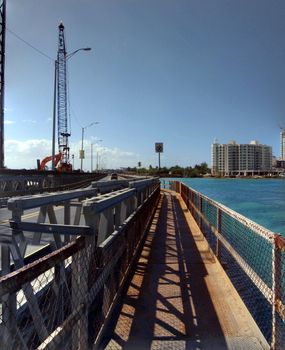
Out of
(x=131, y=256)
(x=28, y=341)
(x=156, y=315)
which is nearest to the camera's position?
(x=28, y=341)

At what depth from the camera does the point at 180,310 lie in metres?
4.99

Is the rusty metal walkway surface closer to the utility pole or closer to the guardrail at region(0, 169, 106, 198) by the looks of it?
the guardrail at region(0, 169, 106, 198)

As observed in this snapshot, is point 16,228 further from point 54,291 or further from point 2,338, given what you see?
point 2,338

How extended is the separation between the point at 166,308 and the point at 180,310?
205 mm

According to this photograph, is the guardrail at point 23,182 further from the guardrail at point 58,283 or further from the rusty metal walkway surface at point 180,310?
the guardrail at point 58,283

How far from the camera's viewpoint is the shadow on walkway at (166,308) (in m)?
4.09

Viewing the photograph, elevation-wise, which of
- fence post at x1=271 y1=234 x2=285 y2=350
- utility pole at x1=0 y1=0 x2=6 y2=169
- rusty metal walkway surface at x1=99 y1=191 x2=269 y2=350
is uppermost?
utility pole at x1=0 y1=0 x2=6 y2=169

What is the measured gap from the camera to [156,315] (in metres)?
4.81

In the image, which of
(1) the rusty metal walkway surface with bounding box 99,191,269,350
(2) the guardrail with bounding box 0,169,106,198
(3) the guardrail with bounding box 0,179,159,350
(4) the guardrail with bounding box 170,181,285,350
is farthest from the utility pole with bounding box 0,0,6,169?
(3) the guardrail with bounding box 0,179,159,350

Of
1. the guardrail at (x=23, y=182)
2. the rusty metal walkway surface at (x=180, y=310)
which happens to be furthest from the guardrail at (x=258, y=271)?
the guardrail at (x=23, y=182)

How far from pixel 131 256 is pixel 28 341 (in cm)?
366

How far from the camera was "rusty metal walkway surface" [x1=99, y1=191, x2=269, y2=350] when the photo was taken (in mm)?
4086

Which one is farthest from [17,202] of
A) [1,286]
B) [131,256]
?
[131,256]

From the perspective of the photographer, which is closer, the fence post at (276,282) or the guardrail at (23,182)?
the fence post at (276,282)
